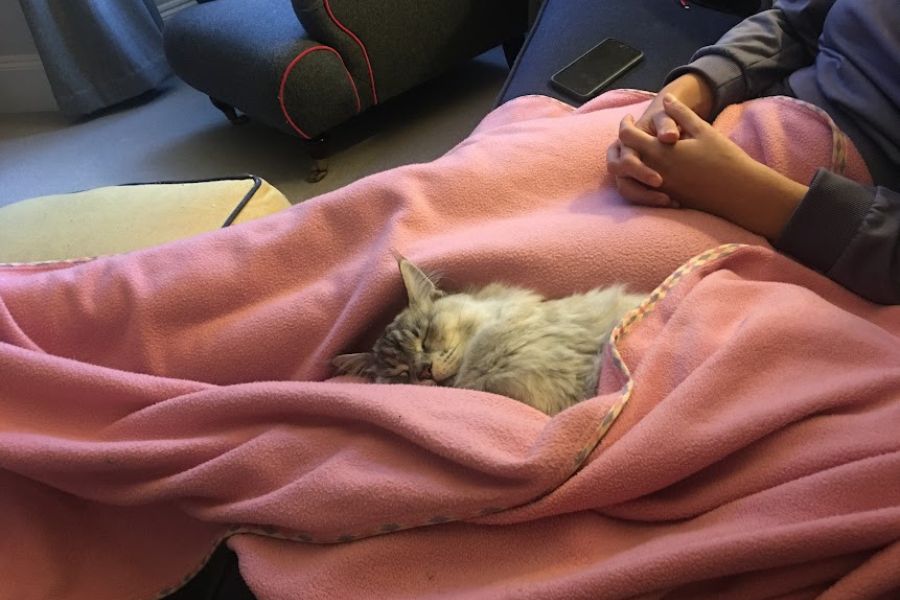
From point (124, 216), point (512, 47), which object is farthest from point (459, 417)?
point (512, 47)

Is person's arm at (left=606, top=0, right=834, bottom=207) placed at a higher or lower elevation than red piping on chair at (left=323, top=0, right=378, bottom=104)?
higher

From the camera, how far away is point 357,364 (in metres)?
1.04

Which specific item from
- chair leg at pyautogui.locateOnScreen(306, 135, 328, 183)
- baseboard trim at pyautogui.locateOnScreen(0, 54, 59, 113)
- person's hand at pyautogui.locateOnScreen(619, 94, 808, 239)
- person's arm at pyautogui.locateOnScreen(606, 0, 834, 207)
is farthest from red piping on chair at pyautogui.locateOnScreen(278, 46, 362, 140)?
baseboard trim at pyautogui.locateOnScreen(0, 54, 59, 113)

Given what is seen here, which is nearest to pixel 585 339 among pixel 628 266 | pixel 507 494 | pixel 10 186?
pixel 628 266

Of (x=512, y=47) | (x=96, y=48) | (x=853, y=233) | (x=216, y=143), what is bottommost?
(x=216, y=143)

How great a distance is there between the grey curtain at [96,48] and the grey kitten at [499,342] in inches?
104

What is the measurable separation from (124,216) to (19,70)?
237 centimetres

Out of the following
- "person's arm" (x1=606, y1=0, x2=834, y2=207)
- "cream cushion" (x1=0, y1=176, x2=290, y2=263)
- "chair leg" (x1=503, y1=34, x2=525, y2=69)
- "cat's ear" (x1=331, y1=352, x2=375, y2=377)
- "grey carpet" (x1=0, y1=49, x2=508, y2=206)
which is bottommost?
"grey carpet" (x1=0, y1=49, x2=508, y2=206)

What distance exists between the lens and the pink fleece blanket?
69 centimetres

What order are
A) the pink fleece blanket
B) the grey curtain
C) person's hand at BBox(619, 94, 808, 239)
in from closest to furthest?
1. the pink fleece blanket
2. person's hand at BBox(619, 94, 808, 239)
3. the grey curtain

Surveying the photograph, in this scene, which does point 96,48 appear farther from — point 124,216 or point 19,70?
point 124,216

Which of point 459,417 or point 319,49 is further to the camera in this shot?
point 319,49

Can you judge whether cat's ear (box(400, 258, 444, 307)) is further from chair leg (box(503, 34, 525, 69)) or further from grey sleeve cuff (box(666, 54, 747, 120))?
chair leg (box(503, 34, 525, 69))

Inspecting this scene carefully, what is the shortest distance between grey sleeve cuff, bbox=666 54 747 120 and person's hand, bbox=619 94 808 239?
14 cm
